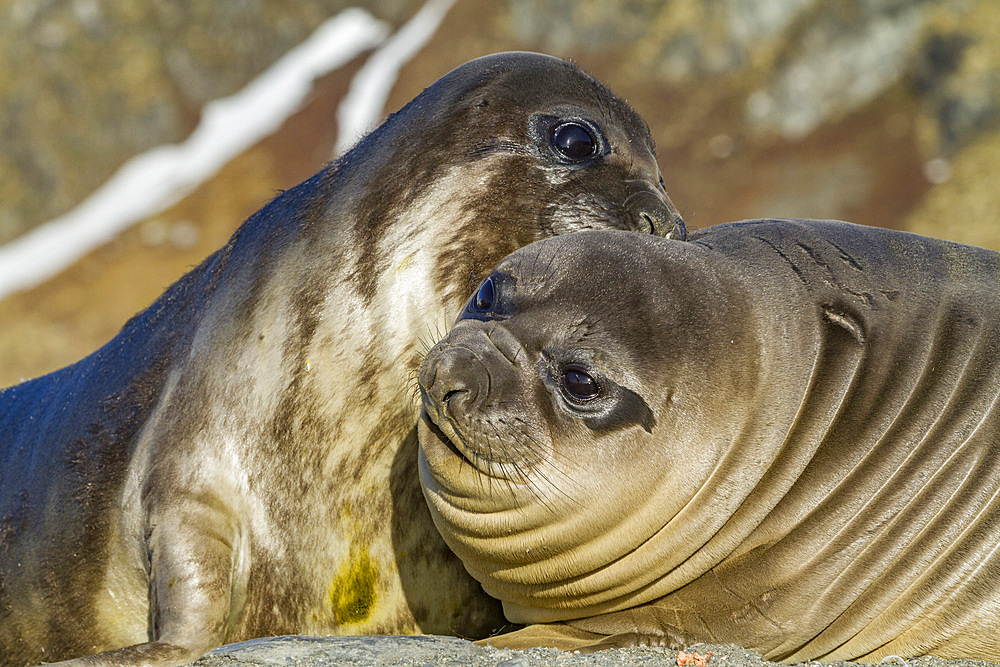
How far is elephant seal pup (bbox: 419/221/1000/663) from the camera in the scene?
12.6 ft

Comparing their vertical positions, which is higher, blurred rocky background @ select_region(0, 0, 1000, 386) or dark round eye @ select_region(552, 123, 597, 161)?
blurred rocky background @ select_region(0, 0, 1000, 386)

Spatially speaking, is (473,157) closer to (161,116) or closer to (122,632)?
(122,632)

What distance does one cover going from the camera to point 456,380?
3.95 m

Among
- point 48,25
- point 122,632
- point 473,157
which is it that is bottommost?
point 122,632

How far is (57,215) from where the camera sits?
33.0 metres

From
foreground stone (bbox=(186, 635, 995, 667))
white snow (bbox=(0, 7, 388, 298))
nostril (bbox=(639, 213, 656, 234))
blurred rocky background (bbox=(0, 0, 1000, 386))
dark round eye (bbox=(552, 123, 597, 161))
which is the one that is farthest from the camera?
white snow (bbox=(0, 7, 388, 298))

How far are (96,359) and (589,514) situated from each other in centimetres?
323

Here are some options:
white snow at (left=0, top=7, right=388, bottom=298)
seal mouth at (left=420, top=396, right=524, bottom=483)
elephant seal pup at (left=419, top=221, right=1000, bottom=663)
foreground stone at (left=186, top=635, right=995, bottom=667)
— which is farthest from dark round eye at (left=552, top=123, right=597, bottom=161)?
white snow at (left=0, top=7, right=388, bottom=298)

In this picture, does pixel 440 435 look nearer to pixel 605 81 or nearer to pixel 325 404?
pixel 325 404

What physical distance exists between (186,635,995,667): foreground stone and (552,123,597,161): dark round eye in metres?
2.16

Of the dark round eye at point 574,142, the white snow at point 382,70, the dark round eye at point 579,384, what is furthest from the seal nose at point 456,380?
the white snow at point 382,70

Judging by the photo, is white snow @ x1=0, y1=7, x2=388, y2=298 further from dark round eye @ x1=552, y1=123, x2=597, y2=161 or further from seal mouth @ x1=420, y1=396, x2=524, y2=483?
seal mouth @ x1=420, y1=396, x2=524, y2=483

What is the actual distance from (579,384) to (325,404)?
134 centimetres

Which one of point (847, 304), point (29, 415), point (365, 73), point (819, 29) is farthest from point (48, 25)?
point (847, 304)
